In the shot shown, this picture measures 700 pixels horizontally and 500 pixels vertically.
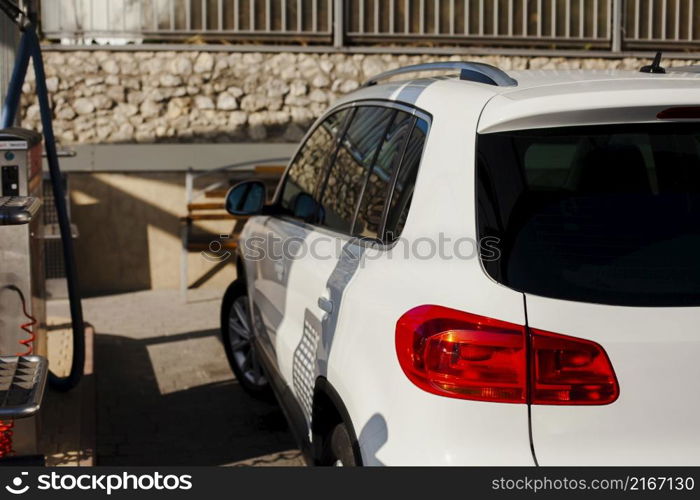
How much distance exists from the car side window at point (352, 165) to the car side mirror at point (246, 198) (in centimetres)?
80

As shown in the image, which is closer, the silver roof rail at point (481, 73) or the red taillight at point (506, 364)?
the red taillight at point (506, 364)

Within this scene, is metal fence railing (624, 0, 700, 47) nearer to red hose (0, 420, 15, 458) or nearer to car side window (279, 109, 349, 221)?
car side window (279, 109, 349, 221)

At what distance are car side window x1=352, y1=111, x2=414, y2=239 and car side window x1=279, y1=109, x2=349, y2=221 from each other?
81 cm

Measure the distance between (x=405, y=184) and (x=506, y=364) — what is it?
823mm

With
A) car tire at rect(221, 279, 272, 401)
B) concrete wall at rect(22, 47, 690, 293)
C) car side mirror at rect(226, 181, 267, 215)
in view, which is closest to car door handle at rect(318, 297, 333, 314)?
car side mirror at rect(226, 181, 267, 215)

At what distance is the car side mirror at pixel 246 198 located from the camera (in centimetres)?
533

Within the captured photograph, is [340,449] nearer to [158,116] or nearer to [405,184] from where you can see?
[405,184]

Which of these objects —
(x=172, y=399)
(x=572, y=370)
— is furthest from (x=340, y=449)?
(x=172, y=399)

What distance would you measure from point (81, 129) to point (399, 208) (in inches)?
299

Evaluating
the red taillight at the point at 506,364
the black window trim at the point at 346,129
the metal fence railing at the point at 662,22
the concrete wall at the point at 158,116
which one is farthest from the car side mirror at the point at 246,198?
the metal fence railing at the point at 662,22

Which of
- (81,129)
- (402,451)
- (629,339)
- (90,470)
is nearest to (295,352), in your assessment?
(90,470)

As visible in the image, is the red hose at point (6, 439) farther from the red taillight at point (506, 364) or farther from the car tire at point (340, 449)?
the red taillight at point (506, 364)

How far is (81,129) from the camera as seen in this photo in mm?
10422

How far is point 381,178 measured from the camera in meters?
3.73
